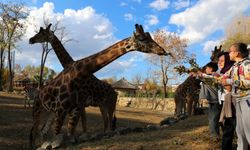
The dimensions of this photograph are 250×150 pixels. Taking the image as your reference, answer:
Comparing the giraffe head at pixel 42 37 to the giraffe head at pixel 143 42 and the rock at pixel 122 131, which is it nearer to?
the giraffe head at pixel 143 42

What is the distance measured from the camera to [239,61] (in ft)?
19.9

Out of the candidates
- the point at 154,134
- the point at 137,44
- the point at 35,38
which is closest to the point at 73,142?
the point at 154,134

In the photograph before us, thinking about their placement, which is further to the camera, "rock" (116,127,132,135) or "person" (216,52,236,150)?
"rock" (116,127,132,135)

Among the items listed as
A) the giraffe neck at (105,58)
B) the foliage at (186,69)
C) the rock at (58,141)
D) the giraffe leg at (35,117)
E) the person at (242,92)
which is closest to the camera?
the person at (242,92)

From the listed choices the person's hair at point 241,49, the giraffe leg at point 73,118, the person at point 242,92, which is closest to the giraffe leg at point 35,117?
the giraffe leg at point 73,118

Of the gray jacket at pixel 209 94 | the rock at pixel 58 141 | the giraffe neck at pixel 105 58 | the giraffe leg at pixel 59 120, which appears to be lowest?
the rock at pixel 58 141

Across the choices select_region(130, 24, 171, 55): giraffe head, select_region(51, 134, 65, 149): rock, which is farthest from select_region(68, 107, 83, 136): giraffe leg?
select_region(130, 24, 171, 55): giraffe head

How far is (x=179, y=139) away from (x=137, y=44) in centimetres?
274

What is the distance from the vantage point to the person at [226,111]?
22.7 feet

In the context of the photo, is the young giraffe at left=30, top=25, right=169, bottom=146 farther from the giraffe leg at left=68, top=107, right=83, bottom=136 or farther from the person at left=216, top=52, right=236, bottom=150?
the person at left=216, top=52, right=236, bottom=150

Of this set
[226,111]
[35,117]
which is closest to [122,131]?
[35,117]

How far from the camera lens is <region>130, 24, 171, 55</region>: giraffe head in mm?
9680

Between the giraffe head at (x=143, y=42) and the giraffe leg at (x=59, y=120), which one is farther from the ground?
the giraffe head at (x=143, y=42)

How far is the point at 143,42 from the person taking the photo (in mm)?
9844
